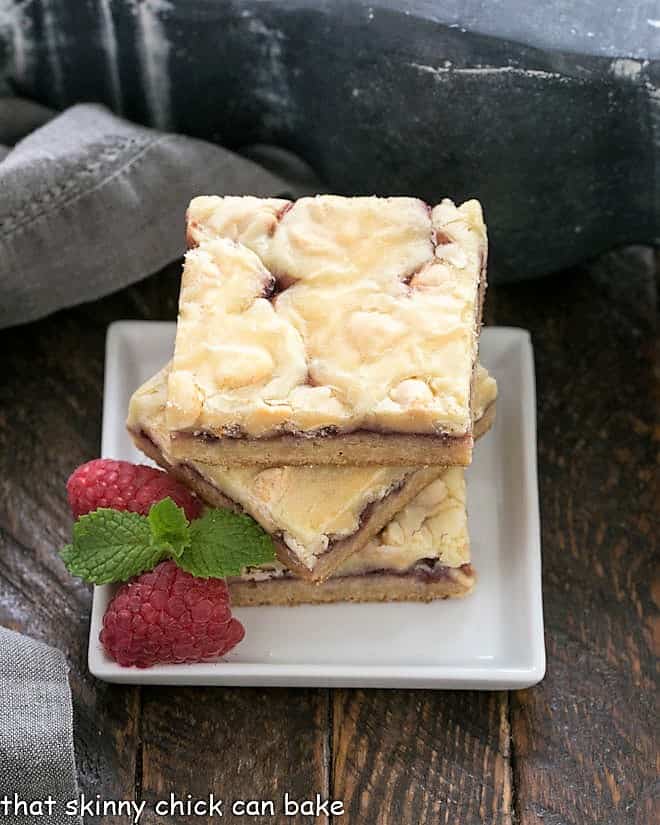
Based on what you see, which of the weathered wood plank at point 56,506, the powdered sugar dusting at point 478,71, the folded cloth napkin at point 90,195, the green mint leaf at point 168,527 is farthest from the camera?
the folded cloth napkin at point 90,195

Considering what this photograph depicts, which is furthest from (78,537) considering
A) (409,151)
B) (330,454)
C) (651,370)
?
(651,370)

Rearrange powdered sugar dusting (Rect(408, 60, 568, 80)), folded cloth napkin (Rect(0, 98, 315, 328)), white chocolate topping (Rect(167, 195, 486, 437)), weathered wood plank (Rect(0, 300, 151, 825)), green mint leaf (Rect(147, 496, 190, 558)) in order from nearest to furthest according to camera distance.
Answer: white chocolate topping (Rect(167, 195, 486, 437)) < green mint leaf (Rect(147, 496, 190, 558)) < weathered wood plank (Rect(0, 300, 151, 825)) < powdered sugar dusting (Rect(408, 60, 568, 80)) < folded cloth napkin (Rect(0, 98, 315, 328))

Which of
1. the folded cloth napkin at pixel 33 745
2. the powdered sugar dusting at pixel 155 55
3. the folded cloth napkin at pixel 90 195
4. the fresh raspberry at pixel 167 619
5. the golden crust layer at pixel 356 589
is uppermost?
the powdered sugar dusting at pixel 155 55

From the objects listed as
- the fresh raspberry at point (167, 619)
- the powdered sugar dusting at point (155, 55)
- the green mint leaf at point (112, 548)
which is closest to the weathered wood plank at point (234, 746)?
the fresh raspberry at point (167, 619)

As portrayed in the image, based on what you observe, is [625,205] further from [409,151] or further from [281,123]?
[281,123]

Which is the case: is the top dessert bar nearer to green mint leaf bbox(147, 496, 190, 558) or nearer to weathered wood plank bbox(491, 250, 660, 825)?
green mint leaf bbox(147, 496, 190, 558)

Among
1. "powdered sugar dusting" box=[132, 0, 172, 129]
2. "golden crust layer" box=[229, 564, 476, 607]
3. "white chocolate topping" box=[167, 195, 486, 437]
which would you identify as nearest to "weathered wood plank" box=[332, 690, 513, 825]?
"golden crust layer" box=[229, 564, 476, 607]

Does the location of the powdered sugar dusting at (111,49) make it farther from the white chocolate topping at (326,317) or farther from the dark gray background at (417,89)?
the white chocolate topping at (326,317)
